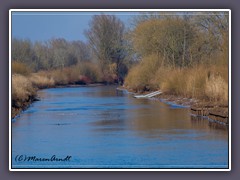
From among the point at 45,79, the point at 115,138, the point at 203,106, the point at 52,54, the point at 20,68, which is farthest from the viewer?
the point at 203,106

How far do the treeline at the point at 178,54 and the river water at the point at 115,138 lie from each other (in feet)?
3.79

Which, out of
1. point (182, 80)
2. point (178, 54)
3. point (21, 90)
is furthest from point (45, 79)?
point (178, 54)

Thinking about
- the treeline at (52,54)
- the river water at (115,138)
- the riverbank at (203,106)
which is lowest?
the river water at (115,138)

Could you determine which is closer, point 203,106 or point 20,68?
point 20,68

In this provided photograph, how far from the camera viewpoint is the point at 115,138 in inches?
470

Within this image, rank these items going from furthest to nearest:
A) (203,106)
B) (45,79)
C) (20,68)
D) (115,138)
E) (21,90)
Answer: (203,106)
(21,90)
(45,79)
(115,138)
(20,68)

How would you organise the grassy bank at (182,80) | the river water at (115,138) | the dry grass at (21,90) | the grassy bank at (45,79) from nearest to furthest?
the river water at (115,138)
the dry grass at (21,90)
the grassy bank at (45,79)
the grassy bank at (182,80)

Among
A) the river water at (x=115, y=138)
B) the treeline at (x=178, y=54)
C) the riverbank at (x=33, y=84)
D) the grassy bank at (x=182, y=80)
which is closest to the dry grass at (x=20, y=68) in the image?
the riverbank at (x=33, y=84)

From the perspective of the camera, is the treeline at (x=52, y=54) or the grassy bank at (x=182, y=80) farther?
the grassy bank at (x=182, y=80)

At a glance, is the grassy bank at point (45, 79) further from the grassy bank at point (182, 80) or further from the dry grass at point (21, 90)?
the grassy bank at point (182, 80)

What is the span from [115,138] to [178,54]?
29.1 feet

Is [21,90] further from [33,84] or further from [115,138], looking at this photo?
[115,138]

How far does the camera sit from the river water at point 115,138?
386 inches

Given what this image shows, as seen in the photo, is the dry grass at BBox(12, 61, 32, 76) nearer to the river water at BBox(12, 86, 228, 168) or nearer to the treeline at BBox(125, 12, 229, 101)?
the river water at BBox(12, 86, 228, 168)
